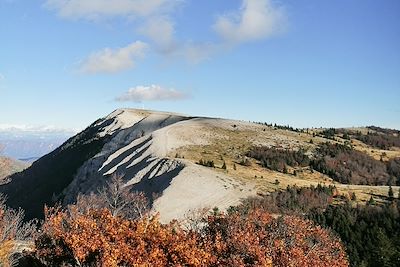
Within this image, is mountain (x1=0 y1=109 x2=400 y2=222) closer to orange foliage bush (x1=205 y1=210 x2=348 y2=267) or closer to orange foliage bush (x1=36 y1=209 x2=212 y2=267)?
orange foliage bush (x1=205 y1=210 x2=348 y2=267)

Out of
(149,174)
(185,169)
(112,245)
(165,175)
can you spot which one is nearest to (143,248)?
(112,245)

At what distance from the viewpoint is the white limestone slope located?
90875 millimetres


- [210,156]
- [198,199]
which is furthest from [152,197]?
[210,156]

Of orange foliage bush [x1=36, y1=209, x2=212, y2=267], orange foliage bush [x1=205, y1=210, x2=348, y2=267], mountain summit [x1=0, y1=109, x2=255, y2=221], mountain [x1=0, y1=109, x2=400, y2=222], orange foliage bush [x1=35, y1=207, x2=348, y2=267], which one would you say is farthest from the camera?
mountain [x1=0, y1=109, x2=400, y2=222]

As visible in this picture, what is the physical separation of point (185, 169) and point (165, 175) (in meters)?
5.12

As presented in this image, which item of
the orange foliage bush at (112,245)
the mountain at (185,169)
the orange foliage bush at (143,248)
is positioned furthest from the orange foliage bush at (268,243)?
the mountain at (185,169)

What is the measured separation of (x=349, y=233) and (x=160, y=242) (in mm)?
50326

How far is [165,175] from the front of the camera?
104062 mm

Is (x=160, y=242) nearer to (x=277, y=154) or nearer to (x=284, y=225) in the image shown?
(x=284, y=225)

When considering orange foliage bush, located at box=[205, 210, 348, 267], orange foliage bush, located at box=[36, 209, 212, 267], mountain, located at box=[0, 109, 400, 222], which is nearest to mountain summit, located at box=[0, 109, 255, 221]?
mountain, located at box=[0, 109, 400, 222]

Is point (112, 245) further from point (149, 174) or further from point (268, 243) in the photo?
point (149, 174)

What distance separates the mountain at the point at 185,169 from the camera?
3760 inches

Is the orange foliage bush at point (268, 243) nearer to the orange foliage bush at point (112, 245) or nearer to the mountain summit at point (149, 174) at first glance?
the orange foliage bush at point (112, 245)

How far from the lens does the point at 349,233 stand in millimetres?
80812
